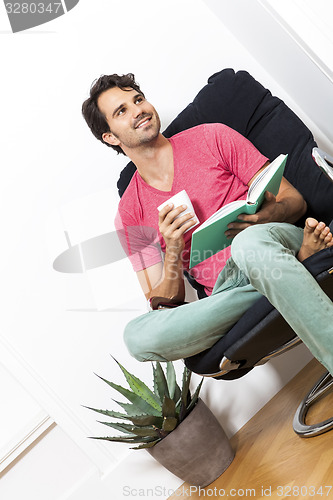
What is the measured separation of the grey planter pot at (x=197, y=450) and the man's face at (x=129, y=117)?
1.04 metres

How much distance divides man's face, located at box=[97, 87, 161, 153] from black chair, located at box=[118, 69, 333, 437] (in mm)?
172

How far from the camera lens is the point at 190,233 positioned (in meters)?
2.17

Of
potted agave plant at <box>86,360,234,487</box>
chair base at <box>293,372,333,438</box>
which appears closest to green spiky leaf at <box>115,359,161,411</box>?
potted agave plant at <box>86,360,234,487</box>

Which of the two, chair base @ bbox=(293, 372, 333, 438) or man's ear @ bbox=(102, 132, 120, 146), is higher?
man's ear @ bbox=(102, 132, 120, 146)

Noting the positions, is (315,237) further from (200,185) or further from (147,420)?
(147,420)

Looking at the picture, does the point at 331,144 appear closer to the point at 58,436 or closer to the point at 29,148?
the point at 29,148

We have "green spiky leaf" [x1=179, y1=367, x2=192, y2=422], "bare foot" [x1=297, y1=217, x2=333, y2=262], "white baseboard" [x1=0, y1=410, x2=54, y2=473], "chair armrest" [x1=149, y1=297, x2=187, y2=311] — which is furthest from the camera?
"white baseboard" [x1=0, y1=410, x2=54, y2=473]

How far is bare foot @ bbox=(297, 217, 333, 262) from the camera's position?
1588 mm

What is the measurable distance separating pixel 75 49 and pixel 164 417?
1513mm

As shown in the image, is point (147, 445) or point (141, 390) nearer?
point (147, 445)

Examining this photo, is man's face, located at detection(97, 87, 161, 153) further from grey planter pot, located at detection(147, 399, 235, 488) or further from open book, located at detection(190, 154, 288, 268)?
grey planter pot, located at detection(147, 399, 235, 488)

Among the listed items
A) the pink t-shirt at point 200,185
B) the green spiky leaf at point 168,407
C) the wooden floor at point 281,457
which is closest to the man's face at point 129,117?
the pink t-shirt at point 200,185

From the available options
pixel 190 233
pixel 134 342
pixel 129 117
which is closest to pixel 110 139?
pixel 129 117

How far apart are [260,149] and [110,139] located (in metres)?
0.58
